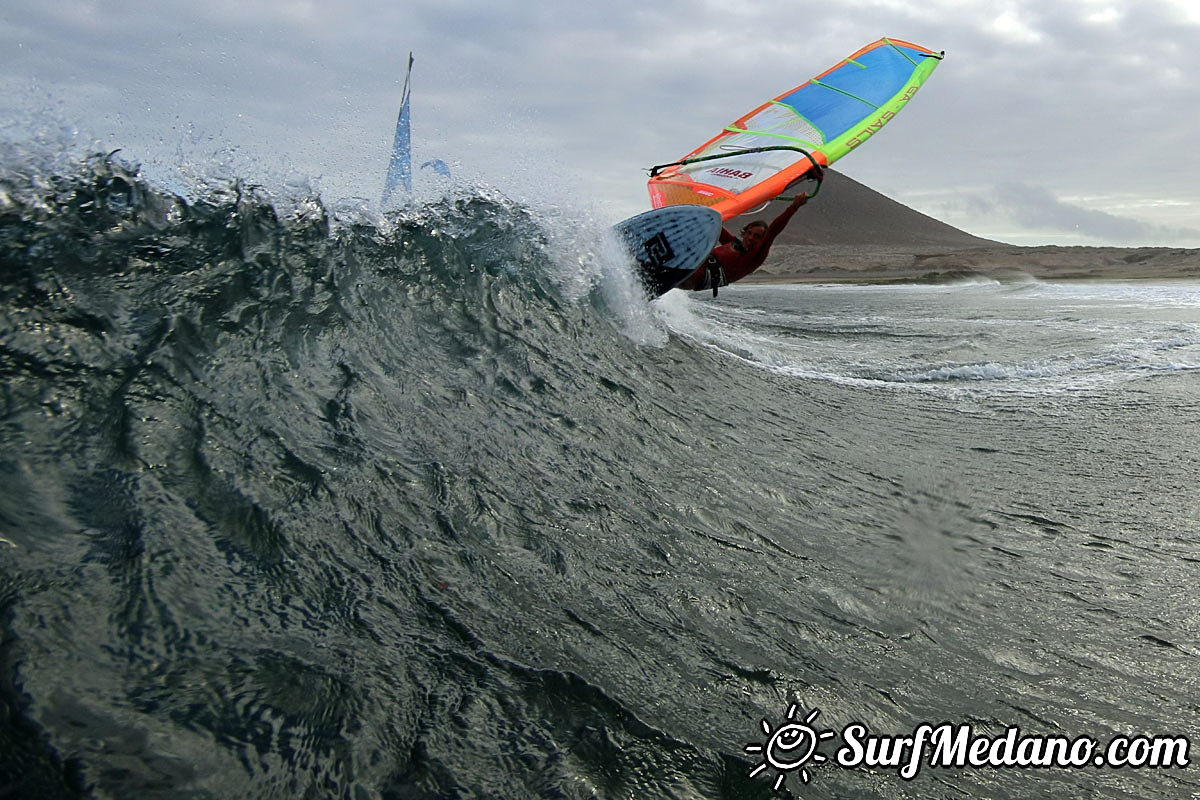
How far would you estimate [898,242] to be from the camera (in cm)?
11338

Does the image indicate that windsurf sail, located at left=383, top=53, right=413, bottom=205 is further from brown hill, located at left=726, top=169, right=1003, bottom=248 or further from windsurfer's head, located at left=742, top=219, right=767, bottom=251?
brown hill, located at left=726, top=169, right=1003, bottom=248

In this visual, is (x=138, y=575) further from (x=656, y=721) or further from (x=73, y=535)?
(x=656, y=721)

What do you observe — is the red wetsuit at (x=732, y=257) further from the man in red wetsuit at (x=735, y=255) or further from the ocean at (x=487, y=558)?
the ocean at (x=487, y=558)

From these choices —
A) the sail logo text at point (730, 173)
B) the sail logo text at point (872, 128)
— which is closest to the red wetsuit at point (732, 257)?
the sail logo text at point (730, 173)

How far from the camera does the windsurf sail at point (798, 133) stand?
9977mm

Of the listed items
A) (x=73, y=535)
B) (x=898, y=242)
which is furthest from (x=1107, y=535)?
(x=898, y=242)

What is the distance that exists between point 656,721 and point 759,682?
35cm

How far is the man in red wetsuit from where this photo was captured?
8641mm

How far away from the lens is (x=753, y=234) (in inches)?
356

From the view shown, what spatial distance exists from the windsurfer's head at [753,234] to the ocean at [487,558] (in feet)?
11.8

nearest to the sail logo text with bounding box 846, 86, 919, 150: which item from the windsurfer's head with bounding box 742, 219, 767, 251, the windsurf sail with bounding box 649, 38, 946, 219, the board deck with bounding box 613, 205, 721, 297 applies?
the windsurf sail with bounding box 649, 38, 946, 219

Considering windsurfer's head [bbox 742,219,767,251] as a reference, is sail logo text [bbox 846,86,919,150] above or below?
above

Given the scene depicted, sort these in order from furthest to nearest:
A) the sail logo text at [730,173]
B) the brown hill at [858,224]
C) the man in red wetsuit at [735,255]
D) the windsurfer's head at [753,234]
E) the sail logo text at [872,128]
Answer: the brown hill at [858,224], the sail logo text at [872,128], the sail logo text at [730,173], the windsurfer's head at [753,234], the man in red wetsuit at [735,255]

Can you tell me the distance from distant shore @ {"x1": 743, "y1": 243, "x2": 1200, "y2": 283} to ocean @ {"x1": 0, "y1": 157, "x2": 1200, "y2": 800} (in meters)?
51.0
